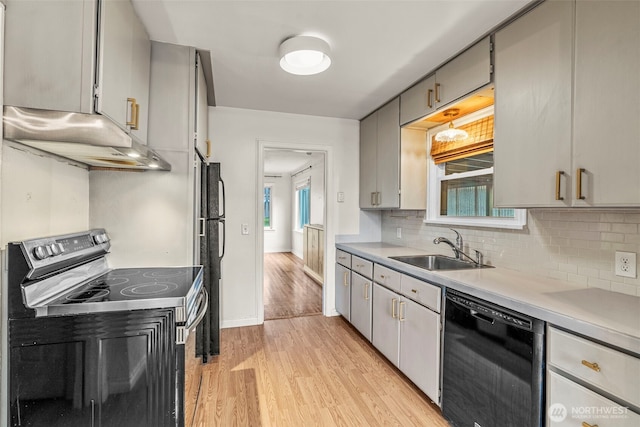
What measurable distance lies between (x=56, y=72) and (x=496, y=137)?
2159 mm

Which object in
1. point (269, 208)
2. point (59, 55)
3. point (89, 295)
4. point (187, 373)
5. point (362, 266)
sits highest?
point (59, 55)

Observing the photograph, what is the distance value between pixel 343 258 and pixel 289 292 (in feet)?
5.53

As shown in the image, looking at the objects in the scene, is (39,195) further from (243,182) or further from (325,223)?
(325,223)

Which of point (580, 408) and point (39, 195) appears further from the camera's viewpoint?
point (39, 195)

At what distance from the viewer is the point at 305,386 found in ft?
7.33

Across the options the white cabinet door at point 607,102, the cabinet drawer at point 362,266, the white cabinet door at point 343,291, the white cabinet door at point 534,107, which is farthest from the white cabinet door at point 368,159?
the white cabinet door at point 607,102

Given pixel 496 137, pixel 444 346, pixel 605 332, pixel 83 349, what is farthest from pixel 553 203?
pixel 83 349

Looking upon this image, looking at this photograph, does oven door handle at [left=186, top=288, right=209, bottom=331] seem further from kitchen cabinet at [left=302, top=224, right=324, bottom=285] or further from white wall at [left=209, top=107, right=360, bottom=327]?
kitchen cabinet at [left=302, top=224, right=324, bottom=285]

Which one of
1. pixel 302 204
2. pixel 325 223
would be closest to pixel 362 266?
pixel 325 223

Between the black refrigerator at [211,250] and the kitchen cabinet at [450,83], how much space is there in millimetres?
1761

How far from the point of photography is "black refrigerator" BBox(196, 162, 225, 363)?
8.30 ft

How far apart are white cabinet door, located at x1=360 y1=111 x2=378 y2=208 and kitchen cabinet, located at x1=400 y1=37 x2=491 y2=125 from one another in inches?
23.3

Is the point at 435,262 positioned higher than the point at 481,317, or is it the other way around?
the point at 435,262

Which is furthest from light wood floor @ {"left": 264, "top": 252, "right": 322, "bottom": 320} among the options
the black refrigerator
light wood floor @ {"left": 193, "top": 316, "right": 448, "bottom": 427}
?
the black refrigerator
